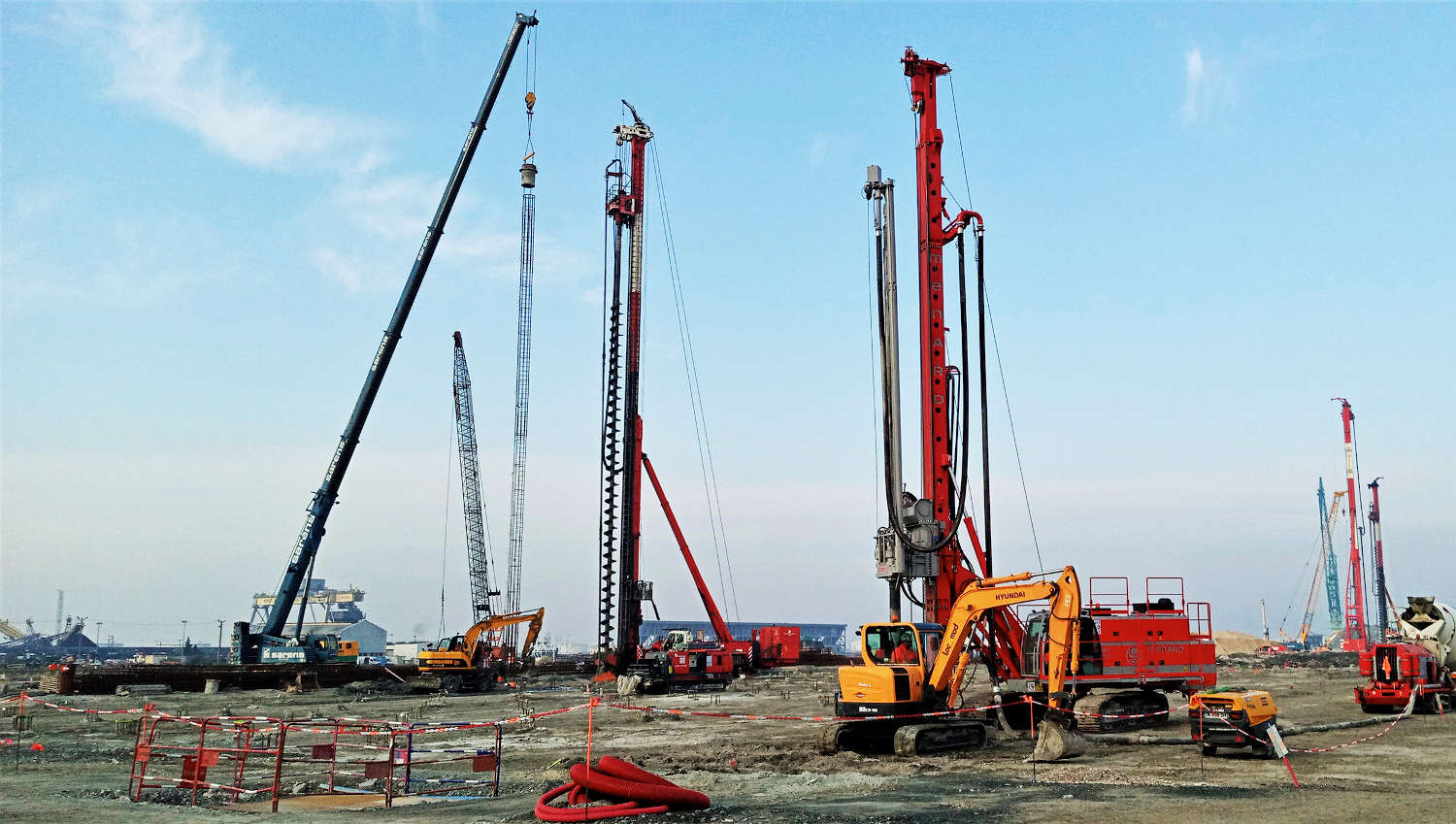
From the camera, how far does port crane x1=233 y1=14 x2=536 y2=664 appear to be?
5934 centimetres

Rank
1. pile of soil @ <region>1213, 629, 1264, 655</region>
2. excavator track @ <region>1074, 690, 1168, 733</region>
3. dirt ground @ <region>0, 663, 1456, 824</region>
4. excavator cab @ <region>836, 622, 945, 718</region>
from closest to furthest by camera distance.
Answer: dirt ground @ <region>0, 663, 1456, 824</region> → excavator cab @ <region>836, 622, 945, 718</region> → excavator track @ <region>1074, 690, 1168, 733</region> → pile of soil @ <region>1213, 629, 1264, 655</region>

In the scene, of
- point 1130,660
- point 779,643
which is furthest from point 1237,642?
point 1130,660

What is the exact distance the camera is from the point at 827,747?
70.4 feet

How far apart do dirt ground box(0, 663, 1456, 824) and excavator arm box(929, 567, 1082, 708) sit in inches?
64.4

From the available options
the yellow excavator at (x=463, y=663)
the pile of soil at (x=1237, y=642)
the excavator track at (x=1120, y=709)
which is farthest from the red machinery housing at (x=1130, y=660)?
the pile of soil at (x=1237, y=642)

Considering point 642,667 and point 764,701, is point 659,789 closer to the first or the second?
point 764,701

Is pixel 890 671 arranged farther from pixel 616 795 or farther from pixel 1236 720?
pixel 616 795

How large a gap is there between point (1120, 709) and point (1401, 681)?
1127 centimetres

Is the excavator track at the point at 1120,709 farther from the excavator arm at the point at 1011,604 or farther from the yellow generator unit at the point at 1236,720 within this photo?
the yellow generator unit at the point at 1236,720

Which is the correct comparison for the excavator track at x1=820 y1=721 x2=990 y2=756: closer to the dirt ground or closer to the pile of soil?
the dirt ground

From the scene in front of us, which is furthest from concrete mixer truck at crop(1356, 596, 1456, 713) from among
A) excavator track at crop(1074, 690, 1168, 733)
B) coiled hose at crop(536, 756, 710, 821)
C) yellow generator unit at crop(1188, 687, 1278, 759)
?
coiled hose at crop(536, 756, 710, 821)

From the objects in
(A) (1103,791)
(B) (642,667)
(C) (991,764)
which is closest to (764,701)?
(B) (642,667)

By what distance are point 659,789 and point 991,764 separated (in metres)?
7.91

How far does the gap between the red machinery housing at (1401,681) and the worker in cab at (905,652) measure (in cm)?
1681
